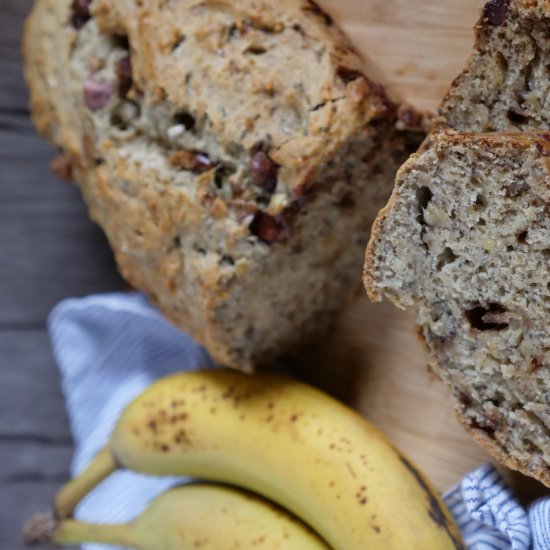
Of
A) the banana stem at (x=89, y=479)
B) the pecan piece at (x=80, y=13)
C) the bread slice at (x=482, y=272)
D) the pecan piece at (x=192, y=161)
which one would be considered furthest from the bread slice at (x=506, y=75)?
the banana stem at (x=89, y=479)

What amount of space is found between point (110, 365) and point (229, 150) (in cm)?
81

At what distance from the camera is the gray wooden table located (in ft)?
7.20

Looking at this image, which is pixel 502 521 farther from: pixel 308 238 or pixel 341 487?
pixel 308 238

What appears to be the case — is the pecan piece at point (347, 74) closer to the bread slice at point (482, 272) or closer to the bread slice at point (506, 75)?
the bread slice at point (506, 75)

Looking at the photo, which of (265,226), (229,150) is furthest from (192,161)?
(265,226)

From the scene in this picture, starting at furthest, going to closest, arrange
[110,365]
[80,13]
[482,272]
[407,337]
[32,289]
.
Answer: [32,289], [110,365], [407,337], [80,13], [482,272]

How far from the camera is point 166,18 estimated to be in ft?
5.06

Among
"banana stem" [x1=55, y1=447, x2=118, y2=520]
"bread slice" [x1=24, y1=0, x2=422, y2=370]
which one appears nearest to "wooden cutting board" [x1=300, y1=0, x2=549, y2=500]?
"bread slice" [x1=24, y1=0, x2=422, y2=370]

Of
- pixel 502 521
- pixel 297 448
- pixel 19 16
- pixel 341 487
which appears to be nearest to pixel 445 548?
pixel 502 521

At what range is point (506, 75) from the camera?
4.23 feet

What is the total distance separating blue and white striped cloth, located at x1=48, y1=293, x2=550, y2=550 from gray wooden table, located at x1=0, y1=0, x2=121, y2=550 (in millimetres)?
131

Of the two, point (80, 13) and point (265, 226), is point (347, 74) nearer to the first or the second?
point (265, 226)

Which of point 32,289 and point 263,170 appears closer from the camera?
point 263,170

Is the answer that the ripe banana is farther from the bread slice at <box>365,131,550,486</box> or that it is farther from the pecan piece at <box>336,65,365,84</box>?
the pecan piece at <box>336,65,365,84</box>
